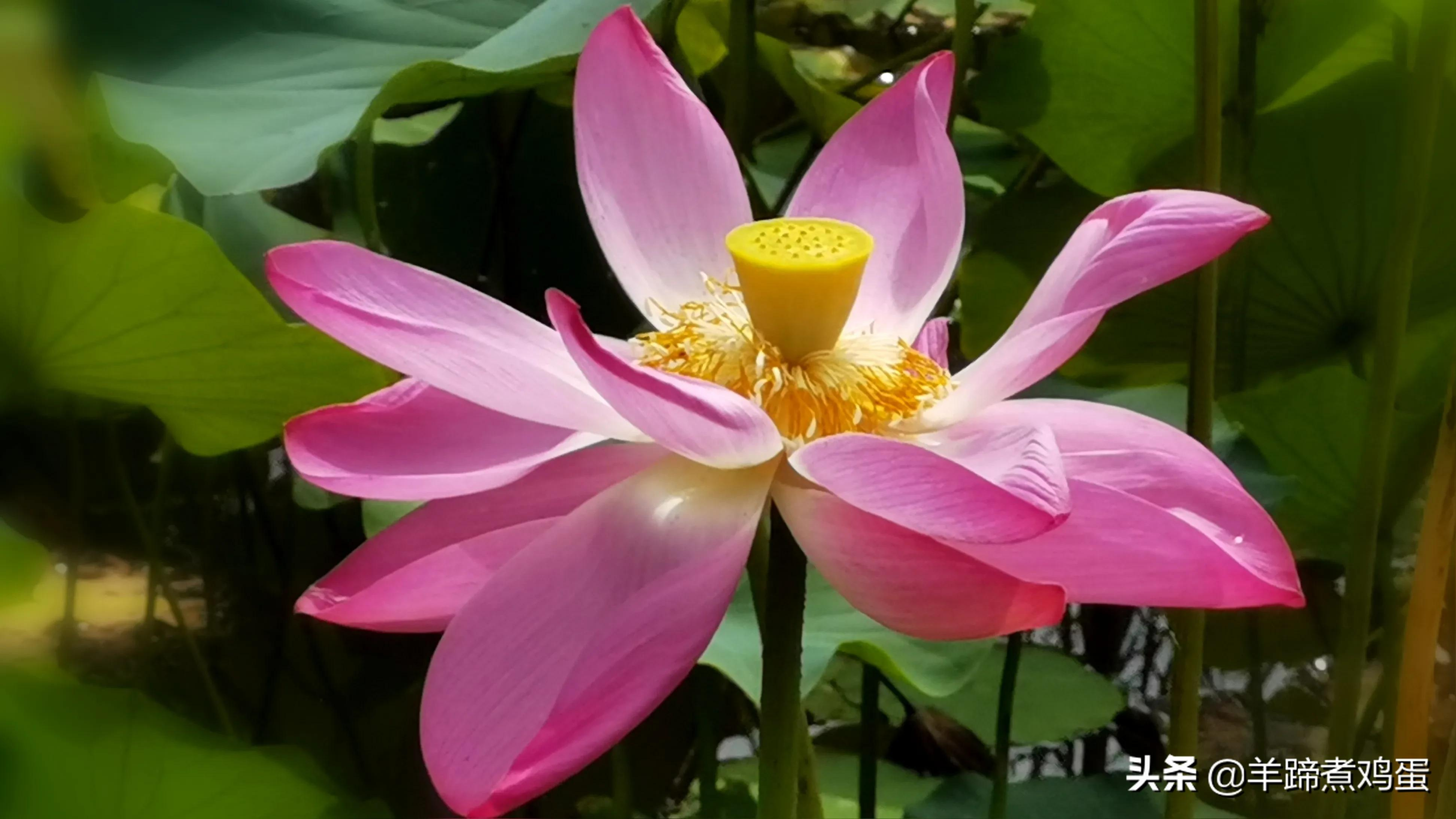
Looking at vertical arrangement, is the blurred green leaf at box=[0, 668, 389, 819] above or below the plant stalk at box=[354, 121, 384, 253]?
below

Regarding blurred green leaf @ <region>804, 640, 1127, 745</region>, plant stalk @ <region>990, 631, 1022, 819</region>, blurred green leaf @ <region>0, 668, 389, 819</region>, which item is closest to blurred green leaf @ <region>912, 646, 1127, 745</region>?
blurred green leaf @ <region>804, 640, 1127, 745</region>

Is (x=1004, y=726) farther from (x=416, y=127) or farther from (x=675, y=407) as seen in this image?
(x=416, y=127)

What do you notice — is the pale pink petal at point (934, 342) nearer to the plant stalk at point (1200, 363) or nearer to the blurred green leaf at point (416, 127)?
the plant stalk at point (1200, 363)

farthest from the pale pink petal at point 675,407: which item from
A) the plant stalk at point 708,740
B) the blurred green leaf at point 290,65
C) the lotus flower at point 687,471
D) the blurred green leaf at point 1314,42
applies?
the blurred green leaf at point 1314,42

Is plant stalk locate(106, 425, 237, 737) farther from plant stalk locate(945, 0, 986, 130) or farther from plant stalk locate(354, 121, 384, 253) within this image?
plant stalk locate(945, 0, 986, 130)

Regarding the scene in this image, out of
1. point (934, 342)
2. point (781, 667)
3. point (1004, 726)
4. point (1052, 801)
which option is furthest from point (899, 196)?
point (1052, 801)
